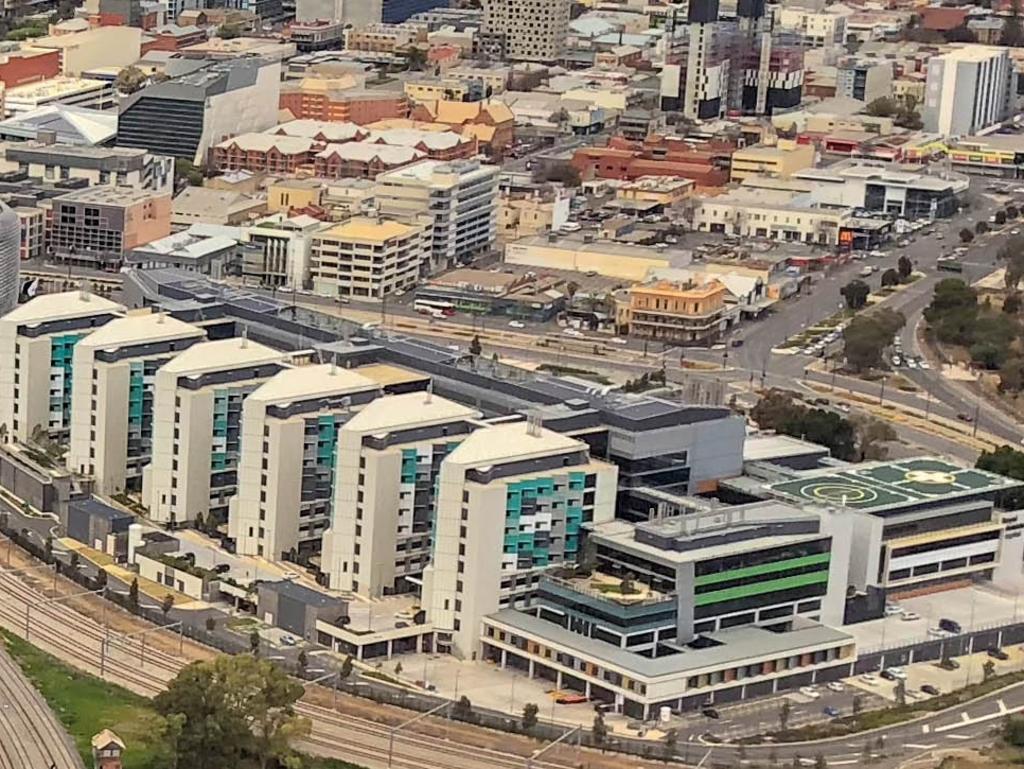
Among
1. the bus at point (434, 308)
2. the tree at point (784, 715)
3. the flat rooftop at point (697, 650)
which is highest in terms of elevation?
the flat rooftop at point (697, 650)

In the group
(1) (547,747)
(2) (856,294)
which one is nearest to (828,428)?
(1) (547,747)

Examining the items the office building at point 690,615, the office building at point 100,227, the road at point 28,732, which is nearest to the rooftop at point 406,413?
the office building at point 690,615

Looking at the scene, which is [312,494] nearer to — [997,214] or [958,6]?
[997,214]

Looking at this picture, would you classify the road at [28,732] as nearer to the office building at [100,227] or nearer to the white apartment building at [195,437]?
the white apartment building at [195,437]

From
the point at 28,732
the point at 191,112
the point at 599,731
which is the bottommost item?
the point at 28,732

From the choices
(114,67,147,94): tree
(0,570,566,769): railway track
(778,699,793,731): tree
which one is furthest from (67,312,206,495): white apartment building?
(114,67,147,94): tree

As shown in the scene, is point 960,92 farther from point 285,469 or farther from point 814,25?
point 285,469
